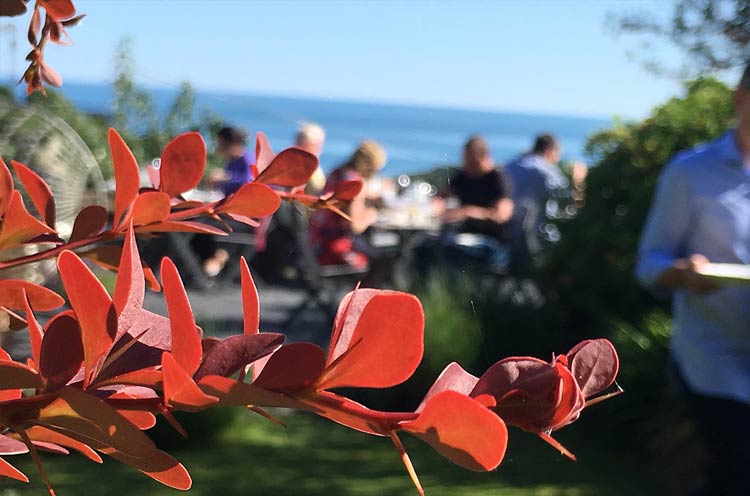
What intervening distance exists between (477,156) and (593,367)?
5.67 meters

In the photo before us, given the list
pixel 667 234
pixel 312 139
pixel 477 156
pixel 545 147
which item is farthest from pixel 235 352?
pixel 545 147

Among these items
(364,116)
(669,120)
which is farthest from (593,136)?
(364,116)

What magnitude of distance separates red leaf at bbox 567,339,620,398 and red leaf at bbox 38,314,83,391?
18 cm

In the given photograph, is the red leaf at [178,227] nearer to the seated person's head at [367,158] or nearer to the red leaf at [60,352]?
the red leaf at [60,352]

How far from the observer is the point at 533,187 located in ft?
20.3

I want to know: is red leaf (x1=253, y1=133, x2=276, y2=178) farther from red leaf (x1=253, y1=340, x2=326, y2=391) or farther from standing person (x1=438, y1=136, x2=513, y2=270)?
standing person (x1=438, y1=136, x2=513, y2=270)

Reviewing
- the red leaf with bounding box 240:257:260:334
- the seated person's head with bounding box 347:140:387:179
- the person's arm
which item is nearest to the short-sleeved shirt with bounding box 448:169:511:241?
the seated person's head with bounding box 347:140:387:179

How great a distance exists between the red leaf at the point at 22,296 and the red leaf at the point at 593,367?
0.26 meters

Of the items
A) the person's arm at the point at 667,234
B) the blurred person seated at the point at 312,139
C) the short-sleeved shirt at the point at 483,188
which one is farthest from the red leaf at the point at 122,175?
the short-sleeved shirt at the point at 483,188

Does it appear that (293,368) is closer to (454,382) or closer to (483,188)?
(454,382)

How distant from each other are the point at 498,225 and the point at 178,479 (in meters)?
5.88

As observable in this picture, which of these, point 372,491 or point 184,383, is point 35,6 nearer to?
point 184,383

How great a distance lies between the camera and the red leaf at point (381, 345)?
0.31m

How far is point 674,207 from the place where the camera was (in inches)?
88.5
